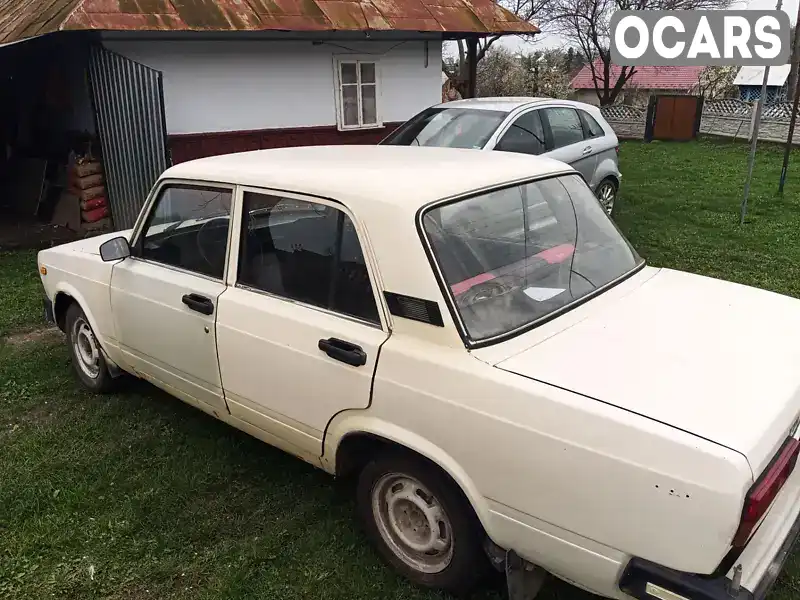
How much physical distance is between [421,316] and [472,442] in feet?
1.62

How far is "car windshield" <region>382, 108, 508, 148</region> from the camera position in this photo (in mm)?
7384

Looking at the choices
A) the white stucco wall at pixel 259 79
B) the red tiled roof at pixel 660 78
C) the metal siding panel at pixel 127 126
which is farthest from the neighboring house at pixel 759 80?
the metal siding panel at pixel 127 126

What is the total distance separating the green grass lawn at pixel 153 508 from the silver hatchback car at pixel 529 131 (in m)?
4.49

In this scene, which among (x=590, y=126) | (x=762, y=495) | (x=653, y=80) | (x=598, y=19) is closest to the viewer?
(x=762, y=495)

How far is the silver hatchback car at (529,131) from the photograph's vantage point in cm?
744

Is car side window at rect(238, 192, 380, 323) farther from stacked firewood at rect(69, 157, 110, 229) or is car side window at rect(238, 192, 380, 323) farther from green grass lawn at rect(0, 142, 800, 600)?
stacked firewood at rect(69, 157, 110, 229)

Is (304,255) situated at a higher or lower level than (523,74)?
lower

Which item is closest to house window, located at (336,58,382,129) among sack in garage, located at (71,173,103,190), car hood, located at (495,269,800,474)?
sack in garage, located at (71,173,103,190)

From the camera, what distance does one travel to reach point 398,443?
2.52 m

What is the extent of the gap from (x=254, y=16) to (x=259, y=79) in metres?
1.29

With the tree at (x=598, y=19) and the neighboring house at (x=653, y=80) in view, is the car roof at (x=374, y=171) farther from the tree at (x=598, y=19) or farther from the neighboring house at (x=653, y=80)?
the neighboring house at (x=653, y=80)

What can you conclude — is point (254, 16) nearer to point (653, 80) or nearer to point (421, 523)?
point (421, 523)

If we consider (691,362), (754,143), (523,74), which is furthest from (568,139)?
(523,74)

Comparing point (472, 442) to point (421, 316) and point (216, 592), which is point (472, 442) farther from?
point (216, 592)
